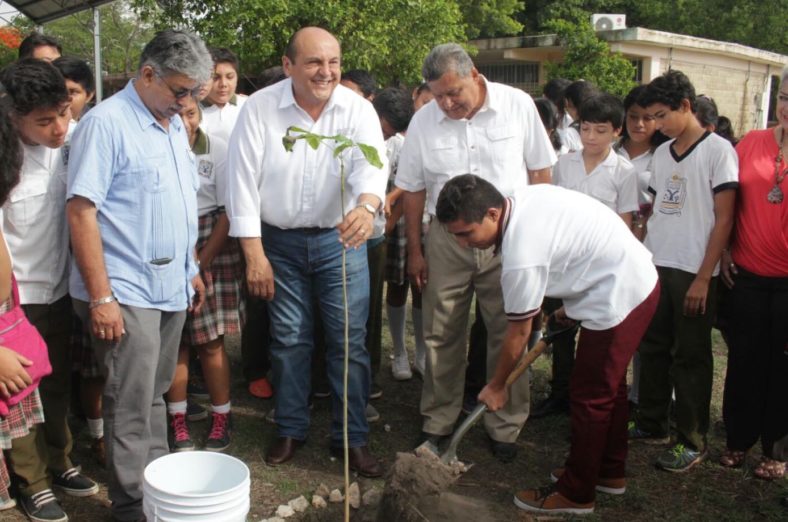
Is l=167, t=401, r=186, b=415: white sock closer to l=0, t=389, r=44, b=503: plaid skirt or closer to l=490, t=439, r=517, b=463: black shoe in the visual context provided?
l=0, t=389, r=44, b=503: plaid skirt

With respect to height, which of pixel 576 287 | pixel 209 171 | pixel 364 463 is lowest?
pixel 364 463

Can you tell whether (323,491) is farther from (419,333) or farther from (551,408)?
(419,333)

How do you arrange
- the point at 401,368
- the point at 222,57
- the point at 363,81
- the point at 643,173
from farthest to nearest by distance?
the point at 363,81 < the point at 401,368 < the point at 643,173 < the point at 222,57

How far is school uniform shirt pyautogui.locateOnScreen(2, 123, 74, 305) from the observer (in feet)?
10.2

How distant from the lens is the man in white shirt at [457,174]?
3.92 metres

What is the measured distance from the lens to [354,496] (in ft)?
11.8

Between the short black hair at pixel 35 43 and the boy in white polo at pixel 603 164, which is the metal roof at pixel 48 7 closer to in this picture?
the short black hair at pixel 35 43

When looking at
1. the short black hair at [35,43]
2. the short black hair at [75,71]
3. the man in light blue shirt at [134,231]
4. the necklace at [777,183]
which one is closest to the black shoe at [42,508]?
the man in light blue shirt at [134,231]

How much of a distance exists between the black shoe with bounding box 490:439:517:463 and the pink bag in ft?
7.84

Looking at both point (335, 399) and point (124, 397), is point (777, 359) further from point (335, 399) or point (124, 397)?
point (124, 397)

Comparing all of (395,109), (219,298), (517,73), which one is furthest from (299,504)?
(517,73)

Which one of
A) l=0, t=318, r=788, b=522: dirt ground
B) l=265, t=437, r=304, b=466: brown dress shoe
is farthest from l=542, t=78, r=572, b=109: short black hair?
l=265, t=437, r=304, b=466: brown dress shoe

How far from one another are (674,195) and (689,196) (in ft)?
0.27

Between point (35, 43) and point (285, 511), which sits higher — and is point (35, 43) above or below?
above
